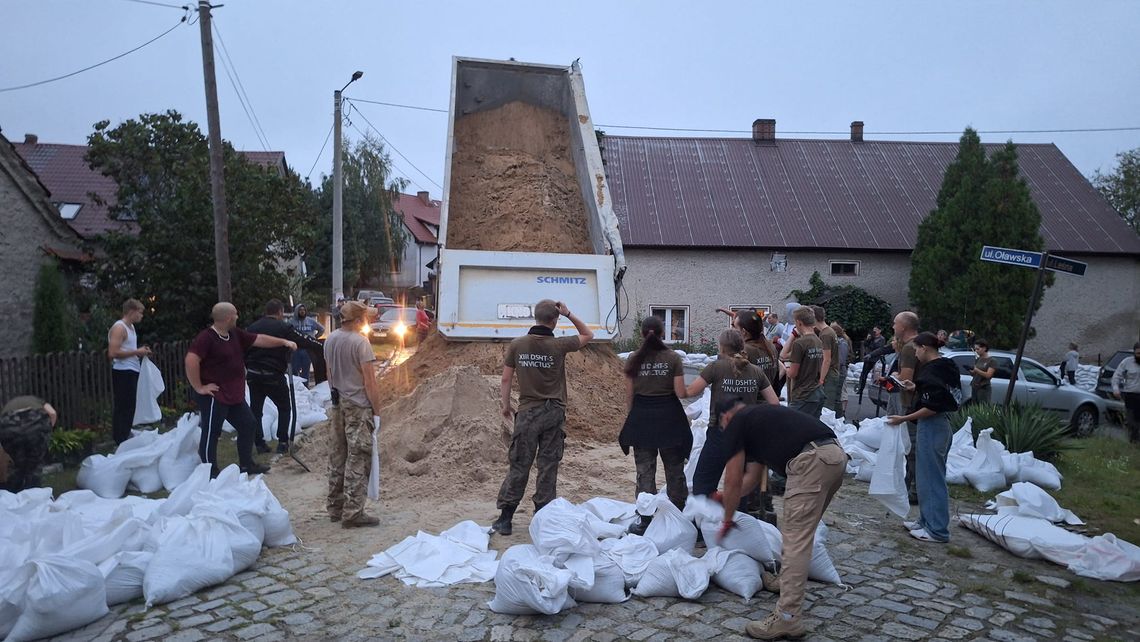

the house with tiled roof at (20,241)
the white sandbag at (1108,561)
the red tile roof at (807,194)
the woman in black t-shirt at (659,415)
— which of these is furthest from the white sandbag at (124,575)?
the red tile roof at (807,194)

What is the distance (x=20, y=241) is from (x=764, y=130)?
21884 millimetres

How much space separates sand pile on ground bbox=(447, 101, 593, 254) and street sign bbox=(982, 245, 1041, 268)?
428 cm

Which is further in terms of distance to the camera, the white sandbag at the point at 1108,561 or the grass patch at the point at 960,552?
the grass patch at the point at 960,552

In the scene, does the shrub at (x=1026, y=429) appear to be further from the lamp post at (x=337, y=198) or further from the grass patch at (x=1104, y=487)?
the lamp post at (x=337, y=198)

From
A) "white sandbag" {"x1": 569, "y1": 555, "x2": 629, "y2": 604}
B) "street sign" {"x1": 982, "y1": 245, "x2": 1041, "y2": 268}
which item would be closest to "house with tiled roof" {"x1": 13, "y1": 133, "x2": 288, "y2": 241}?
"street sign" {"x1": 982, "y1": 245, "x2": 1041, "y2": 268}

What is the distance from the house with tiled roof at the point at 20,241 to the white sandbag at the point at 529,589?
13262 mm

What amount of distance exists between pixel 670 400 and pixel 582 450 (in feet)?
7.07

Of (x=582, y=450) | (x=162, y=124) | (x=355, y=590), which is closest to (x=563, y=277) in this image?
(x=582, y=450)

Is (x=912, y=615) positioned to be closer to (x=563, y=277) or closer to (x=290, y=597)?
(x=290, y=597)

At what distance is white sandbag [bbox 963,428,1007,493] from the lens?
7645 mm

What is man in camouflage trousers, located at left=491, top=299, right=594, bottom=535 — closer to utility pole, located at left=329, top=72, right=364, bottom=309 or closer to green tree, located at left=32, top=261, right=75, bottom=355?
green tree, located at left=32, top=261, right=75, bottom=355

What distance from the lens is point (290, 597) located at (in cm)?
482

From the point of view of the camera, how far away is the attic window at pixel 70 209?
24.4 m

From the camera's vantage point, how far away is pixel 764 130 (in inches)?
1107
